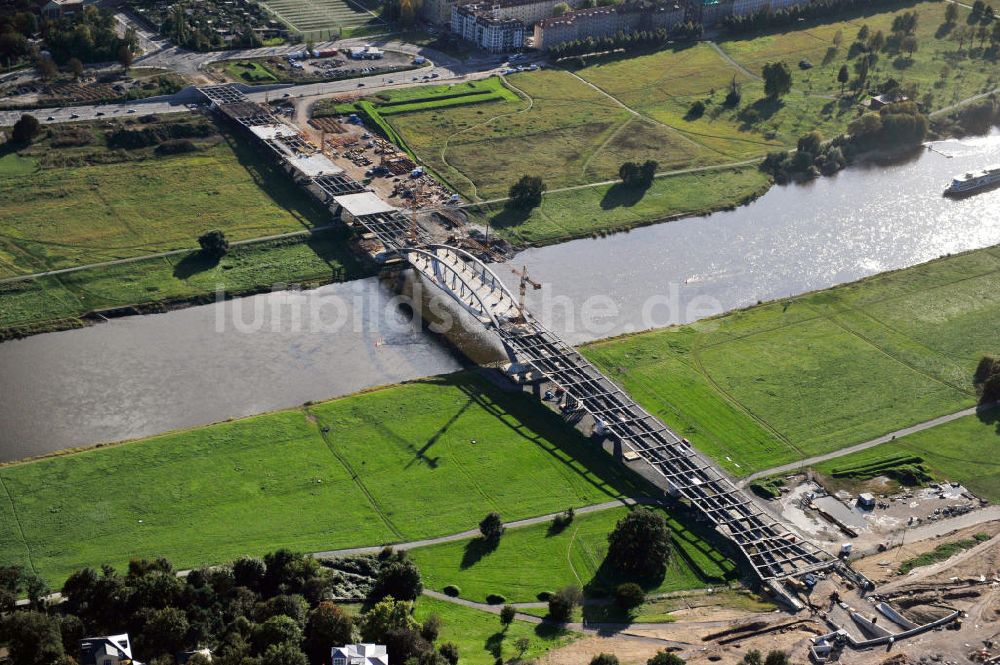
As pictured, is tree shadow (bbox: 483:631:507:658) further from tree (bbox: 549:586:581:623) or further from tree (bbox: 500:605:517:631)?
tree (bbox: 549:586:581:623)

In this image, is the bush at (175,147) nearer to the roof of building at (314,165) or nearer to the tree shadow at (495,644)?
the roof of building at (314,165)

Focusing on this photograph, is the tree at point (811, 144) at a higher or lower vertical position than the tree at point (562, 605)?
higher

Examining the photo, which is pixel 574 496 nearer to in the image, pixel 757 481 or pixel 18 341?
pixel 757 481

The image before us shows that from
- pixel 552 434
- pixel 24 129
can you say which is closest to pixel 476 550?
pixel 552 434

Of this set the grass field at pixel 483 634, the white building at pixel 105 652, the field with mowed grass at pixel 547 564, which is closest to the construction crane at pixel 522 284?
the field with mowed grass at pixel 547 564

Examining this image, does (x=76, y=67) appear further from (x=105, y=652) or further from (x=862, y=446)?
(x=862, y=446)

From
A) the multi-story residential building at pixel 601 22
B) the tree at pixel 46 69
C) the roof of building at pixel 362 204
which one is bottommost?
the roof of building at pixel 362 204

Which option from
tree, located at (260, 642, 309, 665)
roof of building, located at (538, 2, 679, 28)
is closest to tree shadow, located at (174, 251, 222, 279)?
tree, located at (260, 642, 309, 665)
